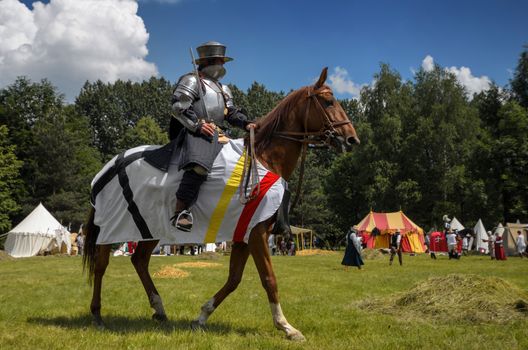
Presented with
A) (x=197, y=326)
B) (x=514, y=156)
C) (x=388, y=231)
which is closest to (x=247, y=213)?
(x=197, y=326)

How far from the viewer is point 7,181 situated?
55.8 m

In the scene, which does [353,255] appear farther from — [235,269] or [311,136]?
[311,136]

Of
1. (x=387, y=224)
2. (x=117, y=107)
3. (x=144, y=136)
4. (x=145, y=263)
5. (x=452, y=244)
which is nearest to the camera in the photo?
(x=145, y=263)

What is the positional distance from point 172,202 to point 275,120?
1.82 meters

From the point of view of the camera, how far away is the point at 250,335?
6.54m

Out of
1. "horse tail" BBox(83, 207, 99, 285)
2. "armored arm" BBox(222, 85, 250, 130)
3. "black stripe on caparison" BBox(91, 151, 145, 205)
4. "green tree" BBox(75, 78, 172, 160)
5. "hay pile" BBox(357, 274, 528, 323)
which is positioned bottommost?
"hay pile" BBox(357, 274, 528, 323)

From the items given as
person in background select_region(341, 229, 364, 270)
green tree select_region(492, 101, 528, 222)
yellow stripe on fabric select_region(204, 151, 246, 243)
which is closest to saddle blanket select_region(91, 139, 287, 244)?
yellow stripe on fabric select_region(204, 151, 246, 243)

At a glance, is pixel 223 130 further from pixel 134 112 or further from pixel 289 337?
pixel 134 112

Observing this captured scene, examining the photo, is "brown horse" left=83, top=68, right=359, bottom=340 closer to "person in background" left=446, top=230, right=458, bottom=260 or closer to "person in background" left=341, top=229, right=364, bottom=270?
"person in background" left=341, top=229, right=364, bottom=270

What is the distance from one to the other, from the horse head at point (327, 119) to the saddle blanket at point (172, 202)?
86cm

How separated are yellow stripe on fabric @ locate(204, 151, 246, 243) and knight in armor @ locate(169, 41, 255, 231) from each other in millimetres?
295

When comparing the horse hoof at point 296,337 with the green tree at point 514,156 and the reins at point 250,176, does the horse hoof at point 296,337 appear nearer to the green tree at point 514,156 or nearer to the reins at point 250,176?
the reins at point 250,176

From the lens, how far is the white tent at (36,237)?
4053 cm

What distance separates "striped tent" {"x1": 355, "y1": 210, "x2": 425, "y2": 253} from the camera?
4291 cm
